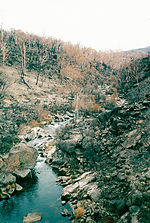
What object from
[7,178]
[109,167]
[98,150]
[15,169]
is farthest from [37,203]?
[98,150]

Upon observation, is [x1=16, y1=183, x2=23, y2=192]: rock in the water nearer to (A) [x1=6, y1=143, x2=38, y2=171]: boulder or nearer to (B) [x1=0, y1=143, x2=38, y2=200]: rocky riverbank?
(B) [x1=0, y1=143, x2=38, y2=200]: rocky riverbank

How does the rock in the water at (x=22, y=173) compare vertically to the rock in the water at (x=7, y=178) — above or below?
below

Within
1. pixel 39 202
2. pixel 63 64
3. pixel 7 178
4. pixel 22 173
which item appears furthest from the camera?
pixel 63 64

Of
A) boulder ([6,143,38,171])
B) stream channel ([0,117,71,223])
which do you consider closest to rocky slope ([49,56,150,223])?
stream channel ([0,117,71,223])

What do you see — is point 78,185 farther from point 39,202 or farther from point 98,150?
point 98,150

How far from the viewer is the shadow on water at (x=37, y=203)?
1196cm

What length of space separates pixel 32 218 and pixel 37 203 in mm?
1932

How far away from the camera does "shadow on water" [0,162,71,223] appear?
471 inches

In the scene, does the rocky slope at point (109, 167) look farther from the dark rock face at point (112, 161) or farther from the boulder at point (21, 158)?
the boulder at point (21, 158)

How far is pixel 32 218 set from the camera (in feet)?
38.3

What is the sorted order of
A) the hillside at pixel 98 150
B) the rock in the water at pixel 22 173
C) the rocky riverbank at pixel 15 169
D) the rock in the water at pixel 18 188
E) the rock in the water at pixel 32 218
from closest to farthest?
the hillside at pixel 98 150
the rock in the water at pixel 32 218
the rocky riverbank at pixel 15 169
the rock in the water at pixel 18 188
the rock in the water at pixel 22 173

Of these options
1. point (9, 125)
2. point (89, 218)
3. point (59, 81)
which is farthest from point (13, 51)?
point (89, 218)

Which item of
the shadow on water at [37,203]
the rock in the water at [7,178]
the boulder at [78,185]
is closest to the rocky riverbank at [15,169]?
the rock in the water at [7,178]

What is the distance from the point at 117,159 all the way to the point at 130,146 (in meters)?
1.65
